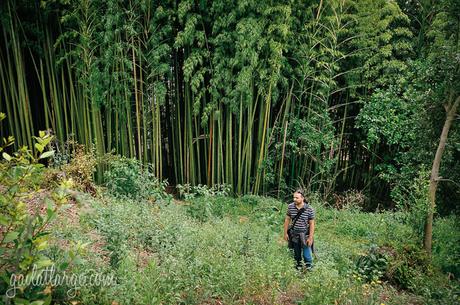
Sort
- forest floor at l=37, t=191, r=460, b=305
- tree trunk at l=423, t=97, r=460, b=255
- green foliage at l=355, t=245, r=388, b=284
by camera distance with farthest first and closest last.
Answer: tree trunk at l=423, t=97, r=460, b=255 → green foliage at l=355, t=245, r=388, b=284 → forest floor at l=37, t=191, r=460, b=305

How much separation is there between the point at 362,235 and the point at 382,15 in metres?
4.16

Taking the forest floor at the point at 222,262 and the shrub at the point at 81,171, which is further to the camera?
the shrub at the point at 81,171

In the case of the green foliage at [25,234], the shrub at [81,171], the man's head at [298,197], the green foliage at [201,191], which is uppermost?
the green foliage at [25,234]

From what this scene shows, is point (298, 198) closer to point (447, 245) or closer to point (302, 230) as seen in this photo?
point (302, 230)

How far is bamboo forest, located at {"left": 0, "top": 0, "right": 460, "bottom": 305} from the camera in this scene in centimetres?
423

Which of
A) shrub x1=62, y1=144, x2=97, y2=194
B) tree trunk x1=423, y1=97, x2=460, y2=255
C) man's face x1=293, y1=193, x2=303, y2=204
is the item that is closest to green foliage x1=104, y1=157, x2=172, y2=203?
shrub x1=62, y1=144, x2=97, y2=194

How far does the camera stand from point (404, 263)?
416 cm

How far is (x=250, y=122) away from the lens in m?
6.49

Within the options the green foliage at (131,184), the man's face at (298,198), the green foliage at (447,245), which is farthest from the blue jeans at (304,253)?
the green foliage at (131,184)

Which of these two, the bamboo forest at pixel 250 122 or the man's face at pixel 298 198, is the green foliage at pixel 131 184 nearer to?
the bamboo forest at pixel 250 122

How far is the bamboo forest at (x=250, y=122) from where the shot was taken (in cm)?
423

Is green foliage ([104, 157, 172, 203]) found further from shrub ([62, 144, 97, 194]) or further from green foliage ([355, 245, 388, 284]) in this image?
green foliage ([355, 245, 388, 284])

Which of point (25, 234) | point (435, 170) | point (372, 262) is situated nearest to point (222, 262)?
point (25, 234)

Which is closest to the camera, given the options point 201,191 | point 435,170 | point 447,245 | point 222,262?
point 222,262
